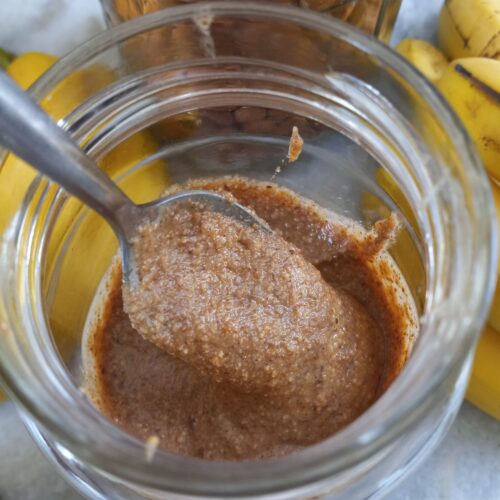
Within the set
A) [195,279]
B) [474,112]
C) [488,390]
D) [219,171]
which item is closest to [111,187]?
[195,279]

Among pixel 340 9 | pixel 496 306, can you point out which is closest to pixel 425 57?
pixel 340 9

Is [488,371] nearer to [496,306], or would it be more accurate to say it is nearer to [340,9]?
[496,306]

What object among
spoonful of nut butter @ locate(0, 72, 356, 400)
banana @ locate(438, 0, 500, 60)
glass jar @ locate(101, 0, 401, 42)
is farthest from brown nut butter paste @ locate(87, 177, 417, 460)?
banana @ locate(438, 0, 500, 60)

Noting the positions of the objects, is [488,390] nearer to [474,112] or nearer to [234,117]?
[474,112]

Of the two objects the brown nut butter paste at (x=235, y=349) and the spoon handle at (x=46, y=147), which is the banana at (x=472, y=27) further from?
the spoon handle at (x=46, y=147)

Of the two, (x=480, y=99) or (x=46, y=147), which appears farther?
(x=480, y=99)

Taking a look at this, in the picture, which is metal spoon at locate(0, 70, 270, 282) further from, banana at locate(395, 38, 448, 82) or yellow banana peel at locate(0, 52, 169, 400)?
banana at locate(395, 38, 448, 82)
